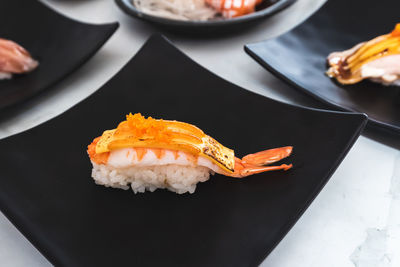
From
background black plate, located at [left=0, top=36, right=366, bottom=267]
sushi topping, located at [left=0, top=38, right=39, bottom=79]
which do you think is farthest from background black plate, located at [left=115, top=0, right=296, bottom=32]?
sushi topping, located at [left=0, top=38, right=39, bottom=79]

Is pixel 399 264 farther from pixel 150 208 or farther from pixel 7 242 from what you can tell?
pixel 7 242

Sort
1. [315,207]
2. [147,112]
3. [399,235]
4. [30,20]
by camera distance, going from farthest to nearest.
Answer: [30,20] → [147,112] → [315,207] → [399,235]

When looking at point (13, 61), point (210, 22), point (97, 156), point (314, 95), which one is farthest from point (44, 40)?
point (314, 95)

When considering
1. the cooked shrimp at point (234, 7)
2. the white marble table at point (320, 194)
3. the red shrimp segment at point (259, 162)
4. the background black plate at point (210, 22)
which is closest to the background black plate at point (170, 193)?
the red shrimp segment at point (259, 162)

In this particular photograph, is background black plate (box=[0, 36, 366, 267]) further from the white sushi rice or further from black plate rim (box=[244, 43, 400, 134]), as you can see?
black plate rim (box=[244, 43, 400, 134])

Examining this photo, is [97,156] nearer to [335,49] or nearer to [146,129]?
[146,129]

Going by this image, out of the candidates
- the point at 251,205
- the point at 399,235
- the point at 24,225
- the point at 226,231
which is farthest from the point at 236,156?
the point at 24,225

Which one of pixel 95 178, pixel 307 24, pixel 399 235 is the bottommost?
pixel 399 235
